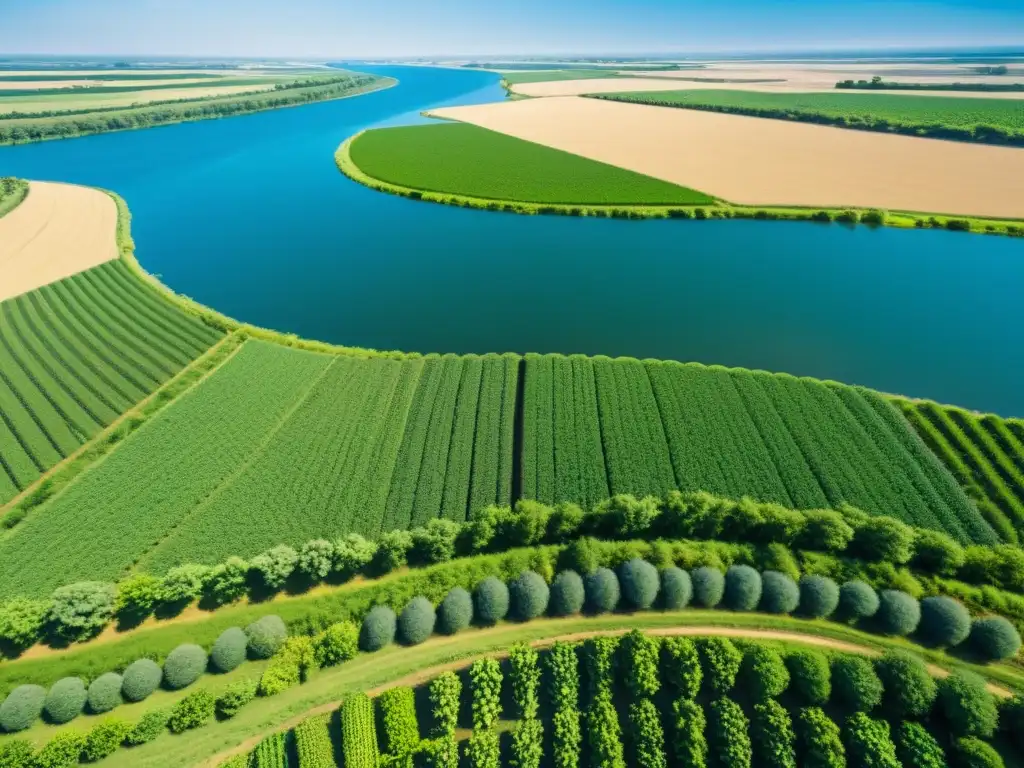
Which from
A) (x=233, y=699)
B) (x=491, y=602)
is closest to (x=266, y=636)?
(x=233, y=699)

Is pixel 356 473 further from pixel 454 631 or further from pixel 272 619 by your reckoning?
pixel 454 631

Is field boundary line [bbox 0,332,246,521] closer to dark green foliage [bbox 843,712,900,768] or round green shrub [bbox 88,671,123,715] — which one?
round green shrub [bbox 88,671,123,715]

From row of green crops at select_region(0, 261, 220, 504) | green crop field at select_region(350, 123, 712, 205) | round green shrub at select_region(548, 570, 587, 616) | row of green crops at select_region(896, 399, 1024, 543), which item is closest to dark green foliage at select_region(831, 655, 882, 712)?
round green shrub at select_region(548, 570, 587, 616)

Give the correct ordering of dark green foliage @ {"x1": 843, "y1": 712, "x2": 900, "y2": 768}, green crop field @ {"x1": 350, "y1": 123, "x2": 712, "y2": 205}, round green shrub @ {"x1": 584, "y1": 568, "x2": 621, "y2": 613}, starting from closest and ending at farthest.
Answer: dark green foliage @ {"x1": 843, "y1": 712, "x2": 900, "y2": 768} < round green shrub @ {"x1": 584, "y1": 568, "x2": 621, "y2": 613} < green crop field @ {"x1": 350, "y1": 123, "x2": 712, "y2": 205}

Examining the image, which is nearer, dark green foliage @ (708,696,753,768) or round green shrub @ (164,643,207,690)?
dark green foliage @ (708,696,753,768)

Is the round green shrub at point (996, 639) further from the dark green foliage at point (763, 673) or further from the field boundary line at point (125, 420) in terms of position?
the field boundary line at point (125, 420)

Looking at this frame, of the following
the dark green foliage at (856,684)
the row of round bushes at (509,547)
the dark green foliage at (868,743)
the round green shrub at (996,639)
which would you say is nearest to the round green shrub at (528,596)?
the row of round bushes at (509,547)
